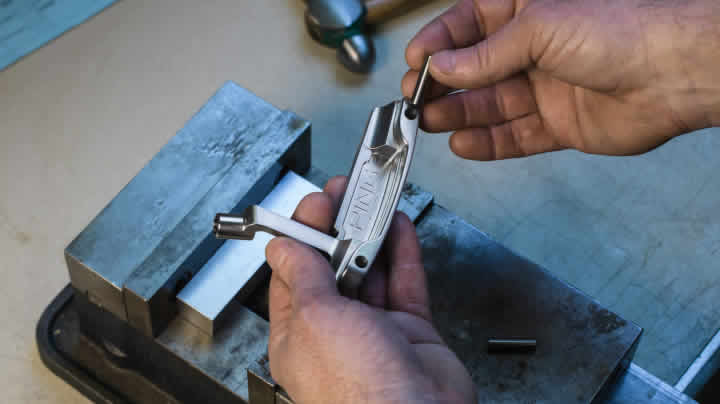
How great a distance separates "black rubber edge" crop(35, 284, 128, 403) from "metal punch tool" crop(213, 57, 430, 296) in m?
0.43

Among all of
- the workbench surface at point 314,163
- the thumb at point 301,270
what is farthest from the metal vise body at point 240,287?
the workbench surface at point 314,163

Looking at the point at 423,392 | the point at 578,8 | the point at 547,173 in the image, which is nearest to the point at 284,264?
the point at 423,392

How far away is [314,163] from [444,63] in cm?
44

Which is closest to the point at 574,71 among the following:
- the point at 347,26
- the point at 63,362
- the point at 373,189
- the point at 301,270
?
the point at 373,189

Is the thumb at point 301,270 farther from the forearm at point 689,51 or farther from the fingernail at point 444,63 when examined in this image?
the forearm at point 689,51

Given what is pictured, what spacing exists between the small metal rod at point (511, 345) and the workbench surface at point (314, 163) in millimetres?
342

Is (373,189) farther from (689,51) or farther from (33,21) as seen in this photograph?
(33,21)

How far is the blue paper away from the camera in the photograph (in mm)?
1460

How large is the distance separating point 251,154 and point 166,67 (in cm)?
49

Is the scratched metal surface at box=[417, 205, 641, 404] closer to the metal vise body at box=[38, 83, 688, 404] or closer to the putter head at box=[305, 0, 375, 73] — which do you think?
the metal vise body at box=[38, 83, 688, 404]

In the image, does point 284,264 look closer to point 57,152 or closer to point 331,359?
point 331,359

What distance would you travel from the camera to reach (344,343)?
2.58ft

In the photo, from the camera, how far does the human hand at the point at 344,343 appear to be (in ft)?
2.53

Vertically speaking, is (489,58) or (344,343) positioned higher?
(489,58)
